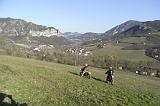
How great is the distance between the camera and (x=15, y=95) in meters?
25.4

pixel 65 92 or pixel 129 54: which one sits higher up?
pixel 65 92

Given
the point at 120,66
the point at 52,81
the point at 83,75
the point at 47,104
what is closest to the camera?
the point at 47,104

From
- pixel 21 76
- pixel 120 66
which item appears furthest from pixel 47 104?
pixel 120 66

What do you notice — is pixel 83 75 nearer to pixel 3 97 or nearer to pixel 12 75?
pixel 12 75

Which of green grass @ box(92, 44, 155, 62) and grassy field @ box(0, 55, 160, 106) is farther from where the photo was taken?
green grass @ box(92, 44, 155, 62)

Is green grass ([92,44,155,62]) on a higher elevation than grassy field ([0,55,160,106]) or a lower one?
lower

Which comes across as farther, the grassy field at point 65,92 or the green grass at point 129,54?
the green grass at point 129,54

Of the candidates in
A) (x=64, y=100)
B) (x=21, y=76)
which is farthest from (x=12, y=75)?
(x=64, y=100)

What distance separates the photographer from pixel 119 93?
93.5ft

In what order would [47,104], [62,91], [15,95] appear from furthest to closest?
[62,91] < [15,95] < [47,104]

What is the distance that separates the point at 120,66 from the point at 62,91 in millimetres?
55810

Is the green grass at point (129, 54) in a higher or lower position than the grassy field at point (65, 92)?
lower

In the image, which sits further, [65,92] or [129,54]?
[129,54]

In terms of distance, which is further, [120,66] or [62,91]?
[120,66]
